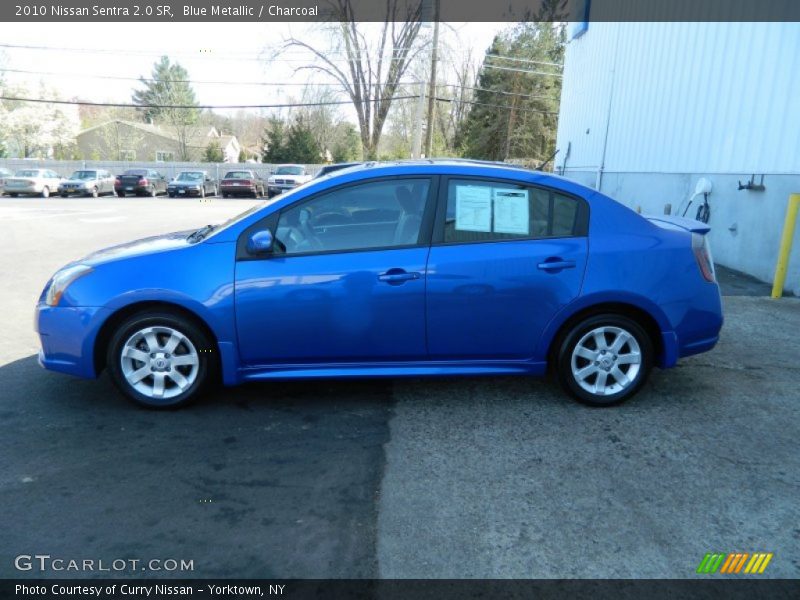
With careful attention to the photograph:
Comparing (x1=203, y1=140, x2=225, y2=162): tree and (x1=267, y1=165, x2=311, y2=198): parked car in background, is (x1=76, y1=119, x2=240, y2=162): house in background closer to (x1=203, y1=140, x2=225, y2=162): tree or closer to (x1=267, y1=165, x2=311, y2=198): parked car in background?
(x1=203, y1=140, x2=225, y2=162): tree

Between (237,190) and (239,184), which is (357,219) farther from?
(237,190)

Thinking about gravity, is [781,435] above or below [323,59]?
below

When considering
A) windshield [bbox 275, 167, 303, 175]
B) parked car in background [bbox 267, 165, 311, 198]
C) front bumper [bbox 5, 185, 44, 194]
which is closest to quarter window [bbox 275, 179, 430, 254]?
parked car in background [bbox 267, 165, 311, 198]

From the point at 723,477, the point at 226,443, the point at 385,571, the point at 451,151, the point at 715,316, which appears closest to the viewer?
the point at 385,571

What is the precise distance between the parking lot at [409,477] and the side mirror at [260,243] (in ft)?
3.53

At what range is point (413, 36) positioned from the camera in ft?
138

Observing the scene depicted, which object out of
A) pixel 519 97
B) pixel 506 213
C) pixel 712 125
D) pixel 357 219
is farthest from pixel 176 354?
pixel 519 97

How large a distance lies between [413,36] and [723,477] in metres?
43.5

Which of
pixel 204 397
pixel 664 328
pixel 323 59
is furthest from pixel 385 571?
pixel 323 59

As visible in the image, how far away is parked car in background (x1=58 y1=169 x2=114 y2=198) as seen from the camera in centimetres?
3147

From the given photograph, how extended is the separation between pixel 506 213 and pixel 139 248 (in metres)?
2.56

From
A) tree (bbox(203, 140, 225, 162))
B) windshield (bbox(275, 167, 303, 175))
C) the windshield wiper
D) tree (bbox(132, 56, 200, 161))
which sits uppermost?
tree (bbox(132, 56, 200, 161))

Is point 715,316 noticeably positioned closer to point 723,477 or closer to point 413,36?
point 723,477

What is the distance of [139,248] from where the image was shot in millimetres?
4168
